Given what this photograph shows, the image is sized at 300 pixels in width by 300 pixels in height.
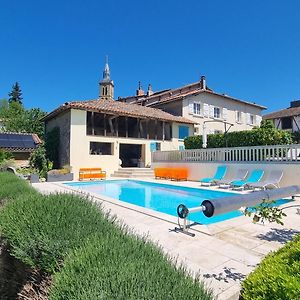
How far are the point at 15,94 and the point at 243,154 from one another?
76856 millimetres

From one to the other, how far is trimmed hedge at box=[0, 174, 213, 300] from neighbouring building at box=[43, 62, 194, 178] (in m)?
18.0

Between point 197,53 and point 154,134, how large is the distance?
9.37 m

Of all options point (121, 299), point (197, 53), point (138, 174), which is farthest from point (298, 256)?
point (197, 53)

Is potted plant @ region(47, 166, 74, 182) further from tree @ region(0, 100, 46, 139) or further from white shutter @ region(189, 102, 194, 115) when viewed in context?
tree @ region(0, 100, 46, 139)

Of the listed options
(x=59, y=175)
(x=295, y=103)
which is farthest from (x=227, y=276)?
(x=295, y=103)

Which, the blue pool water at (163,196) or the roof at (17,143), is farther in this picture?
the roof at (17,143)

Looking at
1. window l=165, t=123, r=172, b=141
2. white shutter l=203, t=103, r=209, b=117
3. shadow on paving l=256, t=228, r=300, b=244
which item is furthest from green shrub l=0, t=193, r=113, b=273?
white shutter l=203, t=103, r=209, b=117

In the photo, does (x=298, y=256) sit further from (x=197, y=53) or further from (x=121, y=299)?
(x=197, y=53)

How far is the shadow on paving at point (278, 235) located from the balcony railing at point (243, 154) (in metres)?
8.28

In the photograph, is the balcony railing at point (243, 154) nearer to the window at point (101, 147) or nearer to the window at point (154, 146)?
the window at point (154, 146)

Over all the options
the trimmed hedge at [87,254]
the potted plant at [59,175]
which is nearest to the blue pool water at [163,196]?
the potted plant at [59,175]

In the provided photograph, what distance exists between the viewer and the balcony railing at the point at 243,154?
43.8 feet

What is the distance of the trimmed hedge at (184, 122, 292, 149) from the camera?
17.4 meters

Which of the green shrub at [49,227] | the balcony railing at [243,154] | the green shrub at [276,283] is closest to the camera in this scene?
the green shrub at [276,283]
